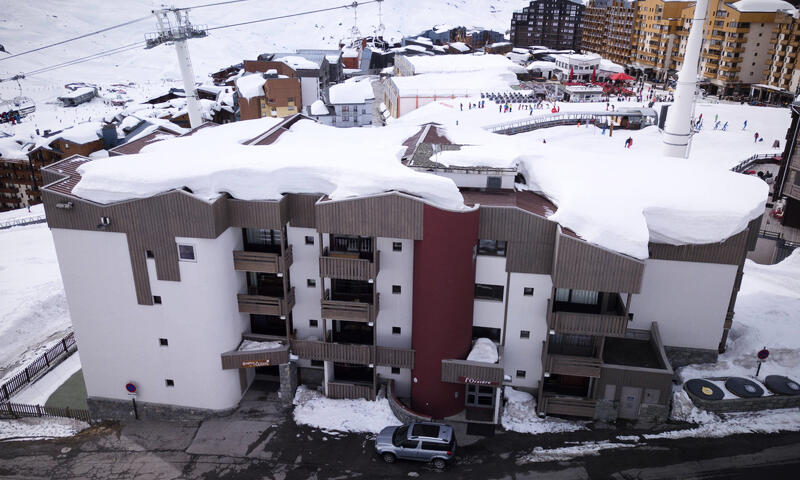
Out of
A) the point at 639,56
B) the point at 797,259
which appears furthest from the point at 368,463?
the point at 639,56

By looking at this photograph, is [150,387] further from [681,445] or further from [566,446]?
[681,445]

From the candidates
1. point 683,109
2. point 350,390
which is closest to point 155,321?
point 350,390

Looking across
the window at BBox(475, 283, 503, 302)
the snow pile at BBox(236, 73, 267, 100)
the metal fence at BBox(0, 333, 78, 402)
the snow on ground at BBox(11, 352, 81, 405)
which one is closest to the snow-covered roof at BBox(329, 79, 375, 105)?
the snow pile at BBox(236, 73, 267, 100)

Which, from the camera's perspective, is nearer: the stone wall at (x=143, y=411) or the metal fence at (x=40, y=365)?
the stone wall at (x=143, y=411)

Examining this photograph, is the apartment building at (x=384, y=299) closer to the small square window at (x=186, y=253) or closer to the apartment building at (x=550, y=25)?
the small square window at (x=186, y=253)

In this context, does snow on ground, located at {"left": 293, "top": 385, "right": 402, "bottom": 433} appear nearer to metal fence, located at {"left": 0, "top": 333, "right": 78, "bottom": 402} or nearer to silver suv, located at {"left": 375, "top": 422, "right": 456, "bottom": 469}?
silver suv, located at {"left": 375, "top": 422, "right": 456, "bottom": 469}

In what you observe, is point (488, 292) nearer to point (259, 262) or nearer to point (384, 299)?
point (384, 299)

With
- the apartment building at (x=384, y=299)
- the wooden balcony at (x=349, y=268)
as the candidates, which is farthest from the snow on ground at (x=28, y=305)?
the wooden balcony at (x=349, y=268)
